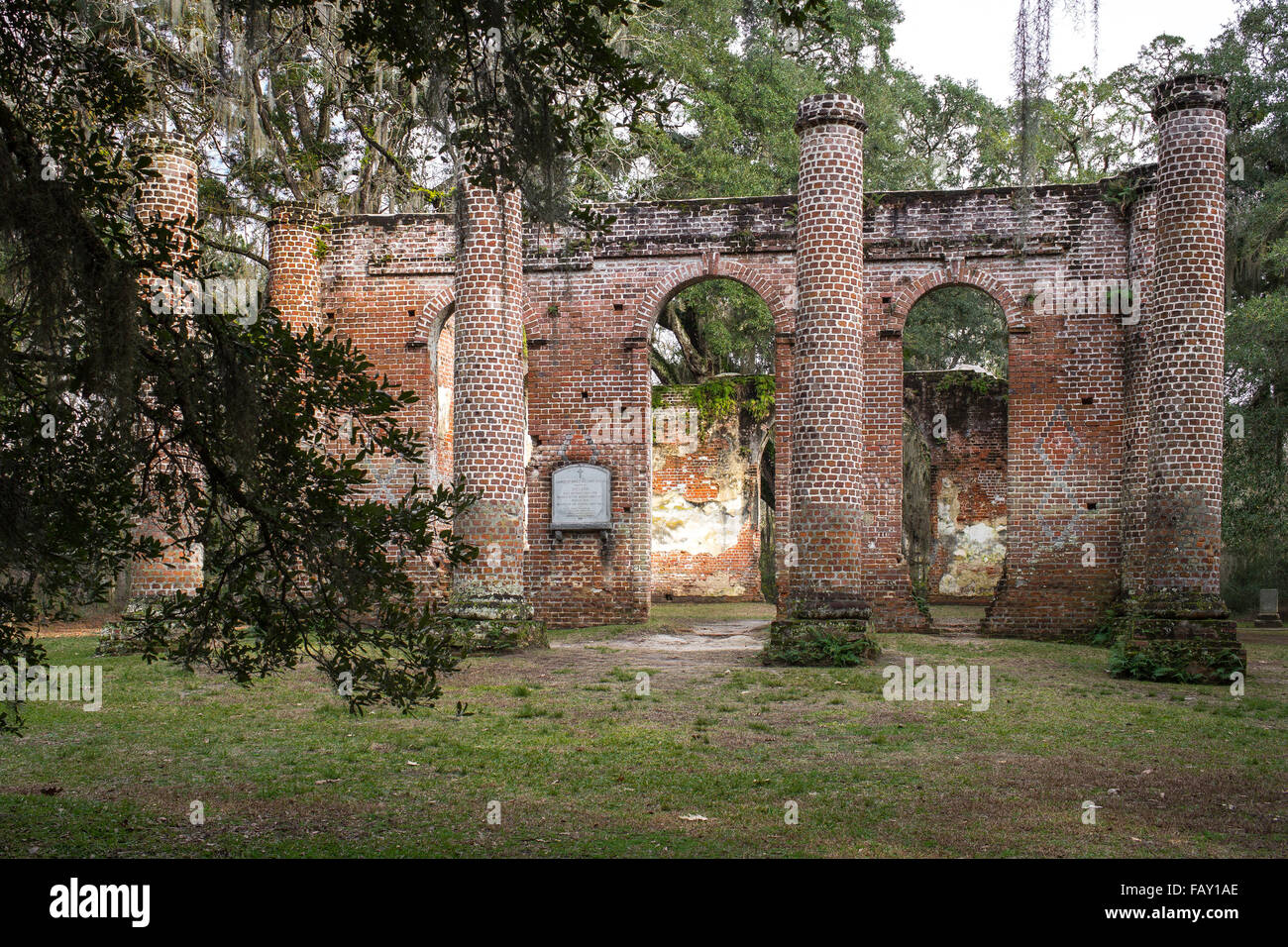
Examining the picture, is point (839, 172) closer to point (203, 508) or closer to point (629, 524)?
point (629, 524)

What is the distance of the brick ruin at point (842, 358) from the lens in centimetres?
1248

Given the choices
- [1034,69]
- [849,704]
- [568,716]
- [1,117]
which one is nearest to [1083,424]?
[849,704]

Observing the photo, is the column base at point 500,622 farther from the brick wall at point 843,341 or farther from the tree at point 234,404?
the tree at point 234,404

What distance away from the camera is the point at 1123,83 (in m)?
24.8

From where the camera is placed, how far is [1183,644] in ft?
39.3

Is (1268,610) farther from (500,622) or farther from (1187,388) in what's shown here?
Answer: (500,622)

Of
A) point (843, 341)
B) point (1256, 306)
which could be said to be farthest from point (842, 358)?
point (1256, 306)

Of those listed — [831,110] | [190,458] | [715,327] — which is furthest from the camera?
[715,327]

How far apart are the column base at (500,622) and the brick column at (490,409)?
1cm

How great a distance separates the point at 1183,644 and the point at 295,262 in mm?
13478

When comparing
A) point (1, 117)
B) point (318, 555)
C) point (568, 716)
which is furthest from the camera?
point (568, 716)

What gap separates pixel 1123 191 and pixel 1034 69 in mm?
12088

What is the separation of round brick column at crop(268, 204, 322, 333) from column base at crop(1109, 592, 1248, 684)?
488 inches

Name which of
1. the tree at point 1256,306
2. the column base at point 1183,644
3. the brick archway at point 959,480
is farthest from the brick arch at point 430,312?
the tree at point 1256,306
